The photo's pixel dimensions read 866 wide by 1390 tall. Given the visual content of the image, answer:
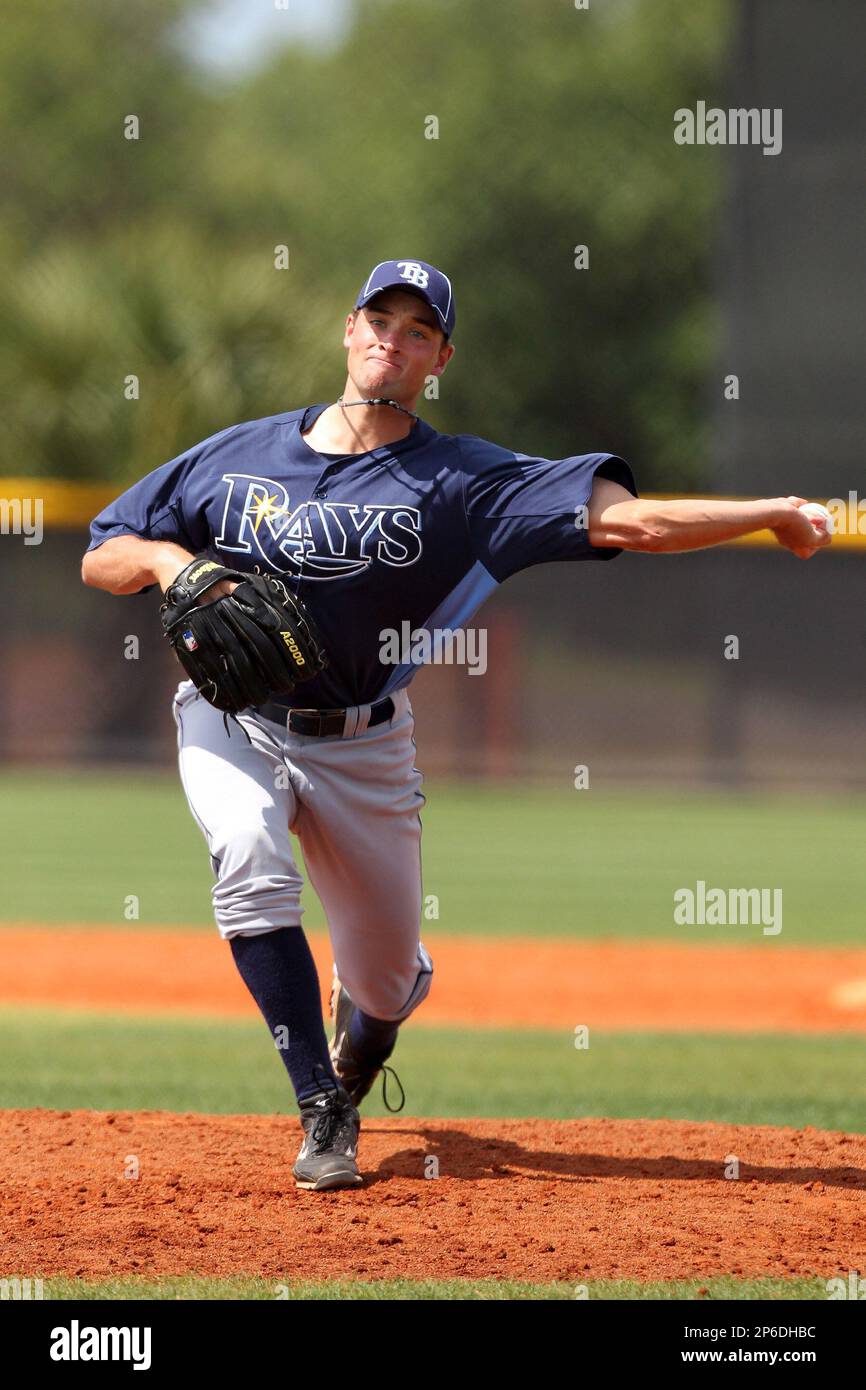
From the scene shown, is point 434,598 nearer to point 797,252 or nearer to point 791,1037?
point 791,1037

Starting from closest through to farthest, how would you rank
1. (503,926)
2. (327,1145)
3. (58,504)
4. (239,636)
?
1. (239,636)
2. (327,1145)
3. (503,926)
4. (58,504)

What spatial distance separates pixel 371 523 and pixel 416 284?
55cm

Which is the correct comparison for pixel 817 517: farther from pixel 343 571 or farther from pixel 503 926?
pixel 503 926

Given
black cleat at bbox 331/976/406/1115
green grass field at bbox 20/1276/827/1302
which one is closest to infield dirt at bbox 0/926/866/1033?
black cleat at bbox 331/976/406/1115

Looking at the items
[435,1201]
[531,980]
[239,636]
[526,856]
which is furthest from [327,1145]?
[526,856]

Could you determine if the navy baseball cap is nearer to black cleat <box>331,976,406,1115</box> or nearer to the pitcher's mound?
black cleat <box>331,976,406,1115</box>

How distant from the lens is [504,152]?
3472 centimetres

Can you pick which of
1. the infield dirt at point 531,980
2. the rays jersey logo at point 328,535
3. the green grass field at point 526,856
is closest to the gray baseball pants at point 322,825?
the rays jersey logo at point 328,535

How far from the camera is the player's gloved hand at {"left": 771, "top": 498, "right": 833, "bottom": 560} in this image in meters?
3.70

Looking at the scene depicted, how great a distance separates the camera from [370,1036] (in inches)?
177

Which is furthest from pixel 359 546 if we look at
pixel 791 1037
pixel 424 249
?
Answer: pixel 424 249

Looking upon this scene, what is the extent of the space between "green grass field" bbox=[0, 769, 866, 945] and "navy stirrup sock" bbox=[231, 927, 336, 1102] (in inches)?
232

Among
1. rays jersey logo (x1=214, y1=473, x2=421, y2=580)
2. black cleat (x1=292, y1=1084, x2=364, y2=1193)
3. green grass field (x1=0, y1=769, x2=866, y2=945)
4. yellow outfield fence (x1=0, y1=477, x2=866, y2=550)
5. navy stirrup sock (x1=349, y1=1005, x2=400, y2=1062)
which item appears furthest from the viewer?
yellow outfield fence (x1=0, y1=477, x2=866, y2=550)

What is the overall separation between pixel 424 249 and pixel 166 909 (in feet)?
86.4
